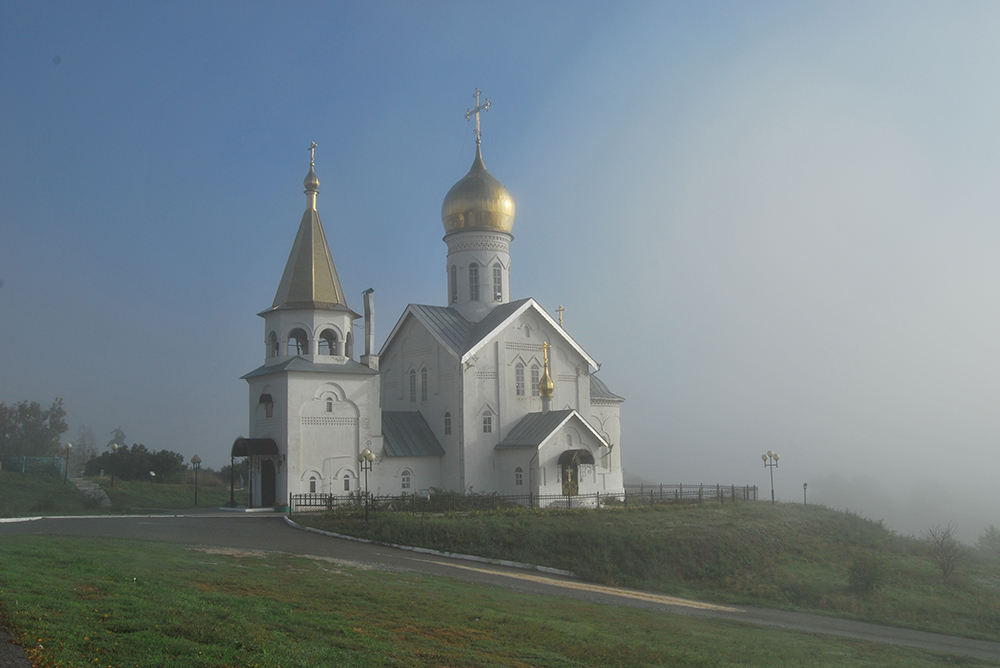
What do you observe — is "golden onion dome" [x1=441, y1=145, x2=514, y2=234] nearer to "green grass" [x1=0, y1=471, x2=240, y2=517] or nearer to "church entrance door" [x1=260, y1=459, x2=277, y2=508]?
"church entrance door" [x1=260, y1=459, x2=277, y2=508]

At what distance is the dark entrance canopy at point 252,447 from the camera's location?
2842cm

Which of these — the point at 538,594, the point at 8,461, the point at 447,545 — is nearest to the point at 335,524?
the point at 447,545

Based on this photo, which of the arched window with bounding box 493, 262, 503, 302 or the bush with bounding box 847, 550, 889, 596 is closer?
the bush with bounding box 847, 550, 889, 596

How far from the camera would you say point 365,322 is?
3111 centimetres

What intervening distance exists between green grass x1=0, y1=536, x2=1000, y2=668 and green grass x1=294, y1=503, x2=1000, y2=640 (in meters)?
5.66

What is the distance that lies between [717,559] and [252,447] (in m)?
16.0

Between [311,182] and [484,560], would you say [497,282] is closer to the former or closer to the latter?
[311,182]

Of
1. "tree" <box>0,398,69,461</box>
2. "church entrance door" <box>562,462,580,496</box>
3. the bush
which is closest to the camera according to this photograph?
the bush

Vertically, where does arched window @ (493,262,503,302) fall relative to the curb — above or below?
above

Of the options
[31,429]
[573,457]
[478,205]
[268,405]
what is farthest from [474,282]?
[31,429]

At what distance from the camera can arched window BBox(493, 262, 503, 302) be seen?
36.7 meters

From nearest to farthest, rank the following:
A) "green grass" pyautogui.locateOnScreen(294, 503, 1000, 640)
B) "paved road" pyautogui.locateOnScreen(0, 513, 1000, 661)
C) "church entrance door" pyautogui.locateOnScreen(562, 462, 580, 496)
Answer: "paved road" pyautogui.locateOnScreen(0, 513, 1000, 661)
"green grass" pyautogui.locateOnScreen(294, 503, 1000, 640)
"church entrance door" pyautogui.locateOnScreen(562, 462, 580, 496)

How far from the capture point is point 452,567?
17766mm

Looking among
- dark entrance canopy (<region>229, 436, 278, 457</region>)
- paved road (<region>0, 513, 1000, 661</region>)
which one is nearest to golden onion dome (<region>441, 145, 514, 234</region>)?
dark entrance canopy (<region>229, 436, 278, 457</region>)
